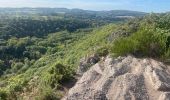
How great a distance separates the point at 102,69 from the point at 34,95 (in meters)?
3.21

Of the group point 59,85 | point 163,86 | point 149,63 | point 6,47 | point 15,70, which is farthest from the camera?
point 6,47

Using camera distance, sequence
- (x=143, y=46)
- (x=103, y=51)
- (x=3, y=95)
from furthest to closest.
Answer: (x=103, y=51), (x=3, y=95), (x=143, y=46)

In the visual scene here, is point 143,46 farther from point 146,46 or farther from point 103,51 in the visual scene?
point 103,51

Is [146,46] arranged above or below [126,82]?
above

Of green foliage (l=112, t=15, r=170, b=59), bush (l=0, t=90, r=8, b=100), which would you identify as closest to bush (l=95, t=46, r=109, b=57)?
green foliage (l=112, t=15, r=170, b=59)

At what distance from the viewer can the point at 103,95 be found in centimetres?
1310

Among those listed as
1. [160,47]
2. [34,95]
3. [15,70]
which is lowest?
[15,70]

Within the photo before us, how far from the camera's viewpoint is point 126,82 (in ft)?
44.5

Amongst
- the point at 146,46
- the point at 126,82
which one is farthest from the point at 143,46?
the point at 126,82

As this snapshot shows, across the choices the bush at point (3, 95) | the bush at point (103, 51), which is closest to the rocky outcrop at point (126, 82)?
the bush at point (103, 51)

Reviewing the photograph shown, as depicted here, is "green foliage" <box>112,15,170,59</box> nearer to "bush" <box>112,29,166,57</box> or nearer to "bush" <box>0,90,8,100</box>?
"bush" <box>112,29,166,57</box>

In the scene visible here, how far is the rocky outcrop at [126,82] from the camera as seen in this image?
42.4ft

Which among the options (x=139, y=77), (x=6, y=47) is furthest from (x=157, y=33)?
(x=6, y=47)

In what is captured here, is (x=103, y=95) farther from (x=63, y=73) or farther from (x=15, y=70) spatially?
(x=15, y=70)
